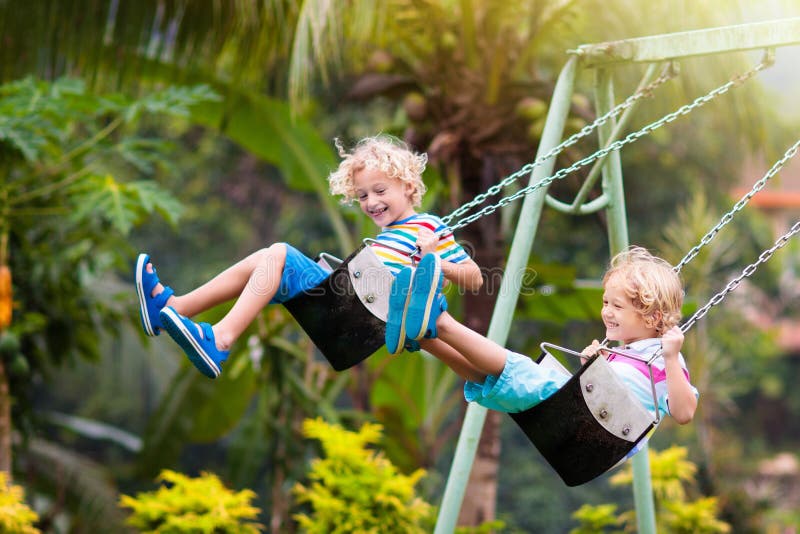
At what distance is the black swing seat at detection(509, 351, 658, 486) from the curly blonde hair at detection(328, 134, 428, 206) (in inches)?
26.6

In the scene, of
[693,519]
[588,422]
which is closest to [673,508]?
[693,519]

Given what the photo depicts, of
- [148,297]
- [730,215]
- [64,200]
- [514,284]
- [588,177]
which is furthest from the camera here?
[64,200]

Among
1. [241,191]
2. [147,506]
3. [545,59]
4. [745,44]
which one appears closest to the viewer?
[745,44]

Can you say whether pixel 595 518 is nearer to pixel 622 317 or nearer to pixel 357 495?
pixel 357 495

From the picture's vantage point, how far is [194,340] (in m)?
2.64

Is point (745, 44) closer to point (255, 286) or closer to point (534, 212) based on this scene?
point (534, 212)

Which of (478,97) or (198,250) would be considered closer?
(478,97)

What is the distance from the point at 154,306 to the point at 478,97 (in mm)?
3197

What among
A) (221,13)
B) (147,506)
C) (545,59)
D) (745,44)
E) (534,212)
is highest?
(545,59)

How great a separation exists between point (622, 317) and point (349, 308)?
0.81 metres

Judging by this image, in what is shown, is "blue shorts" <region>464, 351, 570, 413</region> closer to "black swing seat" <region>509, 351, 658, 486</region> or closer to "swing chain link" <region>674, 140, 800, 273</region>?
"black swing seat" <region>509, 351, 658, 486</region>

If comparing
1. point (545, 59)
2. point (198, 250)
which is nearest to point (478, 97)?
point (545, 59)

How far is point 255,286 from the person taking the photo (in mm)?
2854

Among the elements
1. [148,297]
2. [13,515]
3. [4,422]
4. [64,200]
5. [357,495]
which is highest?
[64,200]
